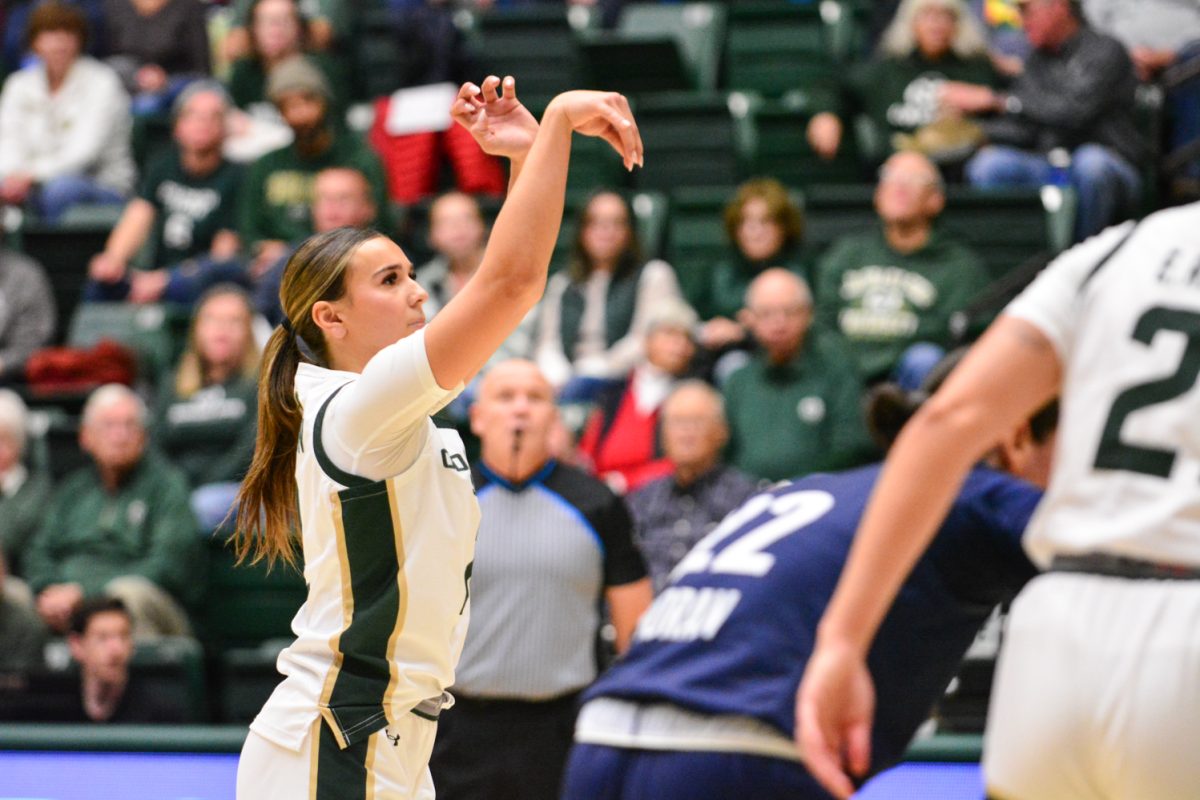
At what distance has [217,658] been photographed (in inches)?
300

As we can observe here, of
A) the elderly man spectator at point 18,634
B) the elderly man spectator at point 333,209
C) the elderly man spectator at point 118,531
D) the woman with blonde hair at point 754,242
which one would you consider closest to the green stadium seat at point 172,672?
the elderly man spectator at point 118,531

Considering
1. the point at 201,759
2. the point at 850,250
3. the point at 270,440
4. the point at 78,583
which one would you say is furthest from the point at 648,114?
the point at 270,440

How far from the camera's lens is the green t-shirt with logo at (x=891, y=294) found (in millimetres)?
8578

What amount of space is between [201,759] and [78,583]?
1.90 metres

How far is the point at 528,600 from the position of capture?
5656 mm

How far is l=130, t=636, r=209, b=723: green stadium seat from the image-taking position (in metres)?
7.34

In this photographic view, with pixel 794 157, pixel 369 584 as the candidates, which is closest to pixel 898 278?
pixel 794 157

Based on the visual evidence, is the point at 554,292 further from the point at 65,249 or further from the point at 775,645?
the point at 775,645

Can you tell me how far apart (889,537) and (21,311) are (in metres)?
8.41

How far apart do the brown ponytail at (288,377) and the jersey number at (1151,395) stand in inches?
61.0

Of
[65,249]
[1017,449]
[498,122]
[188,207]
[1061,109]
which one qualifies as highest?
[498,122]

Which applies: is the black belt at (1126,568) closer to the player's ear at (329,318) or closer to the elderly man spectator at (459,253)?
the player's ear at (329,318)

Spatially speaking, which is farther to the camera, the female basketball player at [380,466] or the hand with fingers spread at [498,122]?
the hand with fingers spread at [498,122]

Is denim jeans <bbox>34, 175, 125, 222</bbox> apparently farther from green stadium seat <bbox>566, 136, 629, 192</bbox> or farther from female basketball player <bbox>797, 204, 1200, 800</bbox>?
female basketball player <bbox>797, 204, 1200, 800</bbox>
